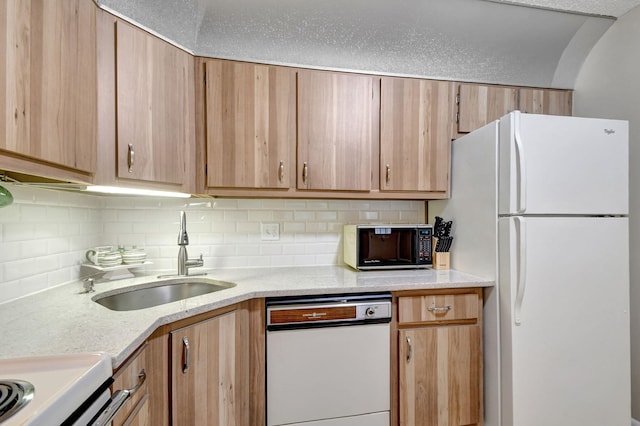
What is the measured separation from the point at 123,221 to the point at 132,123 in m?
0.79

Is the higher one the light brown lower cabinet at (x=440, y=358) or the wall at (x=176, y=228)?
the wall at (x=176, y=228)

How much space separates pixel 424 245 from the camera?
2.03 m

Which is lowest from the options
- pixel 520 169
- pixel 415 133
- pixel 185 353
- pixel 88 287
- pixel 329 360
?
pixel 329 360

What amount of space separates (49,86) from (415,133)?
1.78 m

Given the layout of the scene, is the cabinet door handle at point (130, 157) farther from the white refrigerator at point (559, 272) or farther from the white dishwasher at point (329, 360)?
the white refrigerator at point (559, 272)

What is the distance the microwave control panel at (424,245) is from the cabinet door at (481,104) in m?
0.70

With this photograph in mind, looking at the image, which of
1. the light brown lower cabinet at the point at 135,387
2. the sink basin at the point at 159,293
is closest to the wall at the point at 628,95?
the sink basin at the point at 159,293

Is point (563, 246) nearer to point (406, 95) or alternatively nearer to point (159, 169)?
point (406, 95)

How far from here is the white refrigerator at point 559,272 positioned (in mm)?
1585

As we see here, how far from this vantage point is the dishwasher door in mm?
1571

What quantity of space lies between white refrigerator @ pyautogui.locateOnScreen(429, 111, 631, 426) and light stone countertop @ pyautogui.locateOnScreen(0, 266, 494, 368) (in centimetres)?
25

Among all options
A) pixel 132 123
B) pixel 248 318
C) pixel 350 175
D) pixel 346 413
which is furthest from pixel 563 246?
pixel 132 123

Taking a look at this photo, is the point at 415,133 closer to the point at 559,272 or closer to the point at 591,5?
the point at 559,272

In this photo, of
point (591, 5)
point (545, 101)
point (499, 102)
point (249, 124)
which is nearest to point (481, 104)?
point (499, 102)
